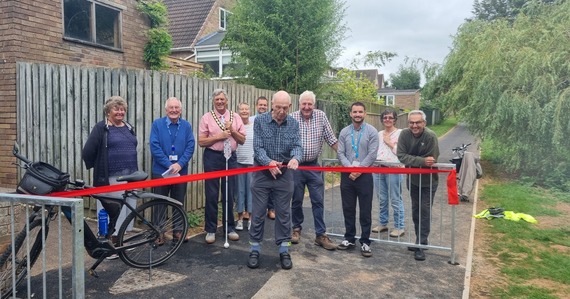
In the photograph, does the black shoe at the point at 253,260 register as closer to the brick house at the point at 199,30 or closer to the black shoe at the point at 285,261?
the black shoe at the point at 285,261

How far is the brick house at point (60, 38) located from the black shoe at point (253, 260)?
4830 millimetres

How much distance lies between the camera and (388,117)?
6086 millimetres

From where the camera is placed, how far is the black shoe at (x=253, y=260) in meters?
4.58

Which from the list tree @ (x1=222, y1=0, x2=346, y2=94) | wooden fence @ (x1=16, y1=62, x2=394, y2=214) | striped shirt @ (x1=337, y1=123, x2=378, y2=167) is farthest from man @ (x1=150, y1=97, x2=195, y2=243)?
tree @ (x1=222, y1=0, x2=346, y2=94)

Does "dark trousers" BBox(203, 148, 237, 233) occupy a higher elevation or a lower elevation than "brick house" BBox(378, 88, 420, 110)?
lower

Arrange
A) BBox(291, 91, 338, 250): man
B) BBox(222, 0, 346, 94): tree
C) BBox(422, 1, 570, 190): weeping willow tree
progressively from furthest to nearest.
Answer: BBox(222, 0, 346, 94): tree
BBox(422, 1, 570, 190): weeping willow tree
BBox(291, 91, 338, 250): man

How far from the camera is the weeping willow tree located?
34.8 ft

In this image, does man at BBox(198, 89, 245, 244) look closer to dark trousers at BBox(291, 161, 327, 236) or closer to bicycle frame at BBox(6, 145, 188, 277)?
bicycle frame at BBox(6, 145, 188, 277)

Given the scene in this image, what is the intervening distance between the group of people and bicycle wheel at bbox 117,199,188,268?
23cm

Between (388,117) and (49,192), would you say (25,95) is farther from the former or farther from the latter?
(388,117)

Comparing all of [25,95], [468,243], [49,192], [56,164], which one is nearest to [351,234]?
[468,243]

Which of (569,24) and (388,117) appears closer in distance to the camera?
(388,117)

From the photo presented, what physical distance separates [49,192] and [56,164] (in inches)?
129

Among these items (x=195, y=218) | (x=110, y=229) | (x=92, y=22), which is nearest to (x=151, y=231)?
(x=110, y=229)
